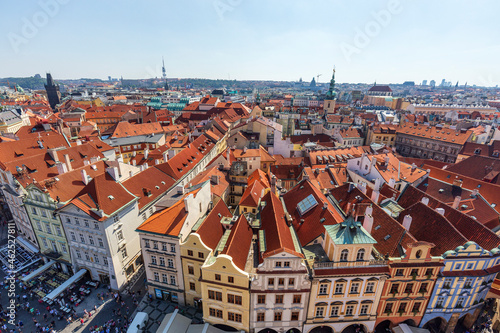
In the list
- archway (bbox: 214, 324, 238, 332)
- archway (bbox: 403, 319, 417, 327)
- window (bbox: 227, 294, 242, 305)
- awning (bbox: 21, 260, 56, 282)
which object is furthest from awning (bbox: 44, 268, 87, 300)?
archway (bbox: 403, 319, 417, 327)

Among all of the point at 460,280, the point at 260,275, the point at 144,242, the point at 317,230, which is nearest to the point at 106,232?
the point at 144,242

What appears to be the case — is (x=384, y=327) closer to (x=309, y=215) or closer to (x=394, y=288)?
(x=394, y=288)

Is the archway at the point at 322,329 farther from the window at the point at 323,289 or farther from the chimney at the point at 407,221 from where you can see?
the chimney at the point at 407,221

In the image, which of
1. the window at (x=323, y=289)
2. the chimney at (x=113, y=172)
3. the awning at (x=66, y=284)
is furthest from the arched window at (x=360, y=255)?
the awning at (x=66, y=284)

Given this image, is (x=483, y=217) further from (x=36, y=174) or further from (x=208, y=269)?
(x=36, y=174)

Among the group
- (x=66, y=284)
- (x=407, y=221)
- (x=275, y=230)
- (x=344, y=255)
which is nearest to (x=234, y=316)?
(x=275, y=230)

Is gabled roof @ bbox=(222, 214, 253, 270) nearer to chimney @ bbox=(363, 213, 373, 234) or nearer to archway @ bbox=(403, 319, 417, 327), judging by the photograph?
chimney @ bbox=(363, 213, 373, 234)
